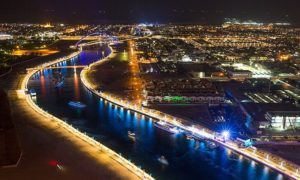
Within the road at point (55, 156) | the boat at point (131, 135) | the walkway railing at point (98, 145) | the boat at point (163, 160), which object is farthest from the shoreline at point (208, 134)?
the road at point (55, 156)

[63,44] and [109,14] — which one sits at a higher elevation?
[109,14]

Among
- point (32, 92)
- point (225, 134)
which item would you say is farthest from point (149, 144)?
point (32, 92)

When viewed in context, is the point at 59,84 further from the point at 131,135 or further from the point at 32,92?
the point at 131,135

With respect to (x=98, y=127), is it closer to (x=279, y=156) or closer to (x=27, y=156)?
(x=27, y=156)

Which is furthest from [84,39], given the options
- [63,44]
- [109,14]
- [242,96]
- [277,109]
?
[109,14]

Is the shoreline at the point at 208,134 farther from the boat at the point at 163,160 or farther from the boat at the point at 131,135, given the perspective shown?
the boat at the point at 163,160

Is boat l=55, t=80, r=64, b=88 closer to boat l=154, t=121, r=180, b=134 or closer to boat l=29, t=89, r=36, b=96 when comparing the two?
boat l=29, t=89, r=36, b=96
